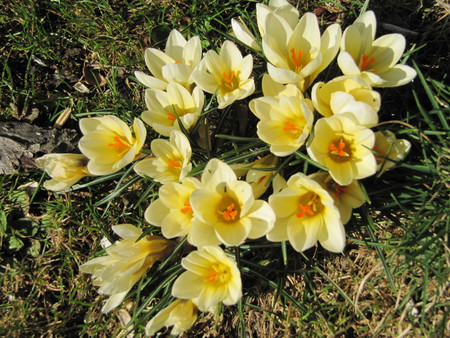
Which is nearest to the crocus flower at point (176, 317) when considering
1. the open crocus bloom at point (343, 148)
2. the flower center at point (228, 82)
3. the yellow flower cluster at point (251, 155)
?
the yellow flower cluster at point (251, 155)

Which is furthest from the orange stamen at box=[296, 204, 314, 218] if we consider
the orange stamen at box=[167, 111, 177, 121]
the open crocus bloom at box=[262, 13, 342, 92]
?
the orange stamen at box=[167, 111, 177, 121]

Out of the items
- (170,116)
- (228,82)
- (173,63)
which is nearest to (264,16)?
(228,82)

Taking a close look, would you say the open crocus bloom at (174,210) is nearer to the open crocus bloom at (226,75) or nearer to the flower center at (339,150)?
the open crocus bloom at (226,75)

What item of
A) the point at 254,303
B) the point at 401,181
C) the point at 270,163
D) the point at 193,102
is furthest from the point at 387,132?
the point at 254,303

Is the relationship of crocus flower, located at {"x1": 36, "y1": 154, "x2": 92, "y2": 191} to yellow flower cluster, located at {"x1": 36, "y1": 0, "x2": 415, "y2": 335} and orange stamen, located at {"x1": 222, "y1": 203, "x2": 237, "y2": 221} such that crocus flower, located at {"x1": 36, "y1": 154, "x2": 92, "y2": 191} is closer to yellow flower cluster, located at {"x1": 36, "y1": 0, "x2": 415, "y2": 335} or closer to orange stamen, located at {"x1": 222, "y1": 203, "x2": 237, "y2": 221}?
yellow flower cluster, located at {"x1": 36, "y1": 0, "x2": 415, "y2": 335}

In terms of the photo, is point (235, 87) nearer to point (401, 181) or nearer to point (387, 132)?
point (387, 132)

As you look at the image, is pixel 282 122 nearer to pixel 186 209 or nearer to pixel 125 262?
pixel 186 209
